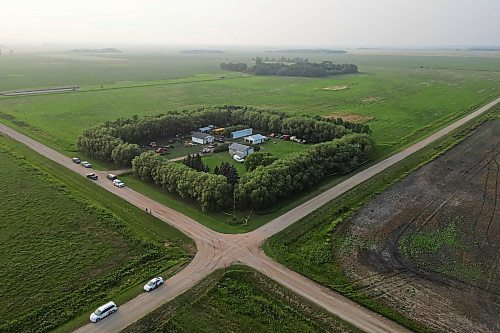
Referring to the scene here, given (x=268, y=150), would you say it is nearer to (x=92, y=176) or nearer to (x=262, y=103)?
(x=92, y=176)

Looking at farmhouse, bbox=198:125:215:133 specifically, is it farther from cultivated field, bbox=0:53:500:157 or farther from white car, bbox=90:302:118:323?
white car, bbox=90:302:118:323

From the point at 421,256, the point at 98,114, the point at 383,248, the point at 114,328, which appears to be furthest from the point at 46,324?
the point at 98,114

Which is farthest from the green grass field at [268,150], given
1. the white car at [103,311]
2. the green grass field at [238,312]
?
the white car at [103,311]

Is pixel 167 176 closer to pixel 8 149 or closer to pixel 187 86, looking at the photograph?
pixel 8 149

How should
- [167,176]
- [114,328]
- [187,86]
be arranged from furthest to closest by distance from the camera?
[187,86] → [167,176] → [114,328]

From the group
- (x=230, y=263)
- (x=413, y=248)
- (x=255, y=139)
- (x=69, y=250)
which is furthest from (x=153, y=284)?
(x=255, y=139)

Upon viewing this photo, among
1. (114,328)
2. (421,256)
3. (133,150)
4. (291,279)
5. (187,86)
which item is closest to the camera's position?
(114,328)
